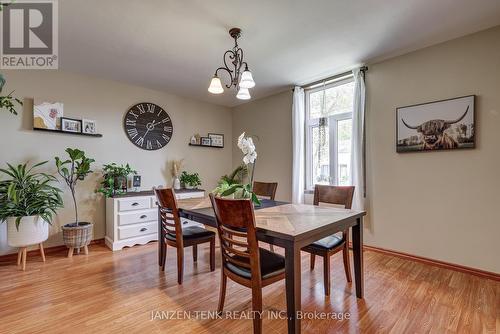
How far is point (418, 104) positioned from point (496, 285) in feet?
6.29

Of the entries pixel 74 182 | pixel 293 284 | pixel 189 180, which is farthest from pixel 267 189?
pixel 74 182

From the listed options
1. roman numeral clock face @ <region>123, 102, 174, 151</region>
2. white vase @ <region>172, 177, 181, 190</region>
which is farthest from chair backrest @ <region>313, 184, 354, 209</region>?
roman numeral clock face @ <region>123, 102, 174, 151</region>

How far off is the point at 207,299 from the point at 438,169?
2738 millimetres

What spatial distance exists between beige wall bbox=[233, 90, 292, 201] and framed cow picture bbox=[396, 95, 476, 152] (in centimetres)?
171

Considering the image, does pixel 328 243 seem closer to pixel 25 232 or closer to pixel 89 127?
pixel 25 232

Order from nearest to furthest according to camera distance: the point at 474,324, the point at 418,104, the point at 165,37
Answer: the point at 474,324, the point at 165,37, the point at 418,104

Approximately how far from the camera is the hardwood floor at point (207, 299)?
5.42ft

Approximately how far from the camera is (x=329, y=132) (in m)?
3.59

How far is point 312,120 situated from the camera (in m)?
3.83

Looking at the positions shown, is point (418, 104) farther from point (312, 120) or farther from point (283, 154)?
point (283, 154)

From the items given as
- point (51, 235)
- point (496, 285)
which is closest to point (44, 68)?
point (51, 235)

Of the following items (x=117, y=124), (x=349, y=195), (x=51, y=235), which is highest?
(x=117, y=124)

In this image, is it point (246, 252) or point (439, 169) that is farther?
point (439, 169)

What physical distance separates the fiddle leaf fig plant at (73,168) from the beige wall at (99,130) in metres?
0.16
